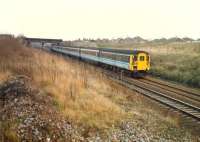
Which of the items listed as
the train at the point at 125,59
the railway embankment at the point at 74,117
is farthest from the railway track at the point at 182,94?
the train at the point at 125,59

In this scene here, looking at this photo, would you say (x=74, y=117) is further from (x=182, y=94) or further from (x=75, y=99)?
(x=182, y=94)

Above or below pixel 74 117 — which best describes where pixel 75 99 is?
above

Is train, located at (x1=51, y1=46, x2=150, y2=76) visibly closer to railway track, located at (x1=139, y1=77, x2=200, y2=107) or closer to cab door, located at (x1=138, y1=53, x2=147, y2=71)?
cab door, located at (x1=138, y1=53, x2=147, y2=71)

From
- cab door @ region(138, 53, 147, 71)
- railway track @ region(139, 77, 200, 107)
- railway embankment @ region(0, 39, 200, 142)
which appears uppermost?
cab door @ region(138, 53, 147, 71)

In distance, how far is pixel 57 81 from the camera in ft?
50.1

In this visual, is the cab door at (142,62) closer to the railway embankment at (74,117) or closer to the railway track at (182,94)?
the railway track at (182,94)

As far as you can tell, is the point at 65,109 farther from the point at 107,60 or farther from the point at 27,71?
the point at 107,60

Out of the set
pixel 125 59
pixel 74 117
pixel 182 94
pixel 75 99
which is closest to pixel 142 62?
pixel 125 59

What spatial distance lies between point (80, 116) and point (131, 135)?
2.16 metres

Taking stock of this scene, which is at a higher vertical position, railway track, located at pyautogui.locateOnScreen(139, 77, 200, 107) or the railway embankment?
the railway embankment

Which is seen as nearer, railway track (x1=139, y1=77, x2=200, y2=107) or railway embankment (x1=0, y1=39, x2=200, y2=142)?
railway embankment (x1=0, y1=39, x2=200, y2=142)

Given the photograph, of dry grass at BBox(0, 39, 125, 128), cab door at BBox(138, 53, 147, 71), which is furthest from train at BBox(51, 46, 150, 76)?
dry grass at BBox(0, 39, 125, 128)

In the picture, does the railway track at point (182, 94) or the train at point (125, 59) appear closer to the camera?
the railway track at point (182, 94)

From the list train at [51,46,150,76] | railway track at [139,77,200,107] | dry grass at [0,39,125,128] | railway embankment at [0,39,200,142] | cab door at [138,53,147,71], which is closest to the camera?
railway embankment at [0,39,200,142]
